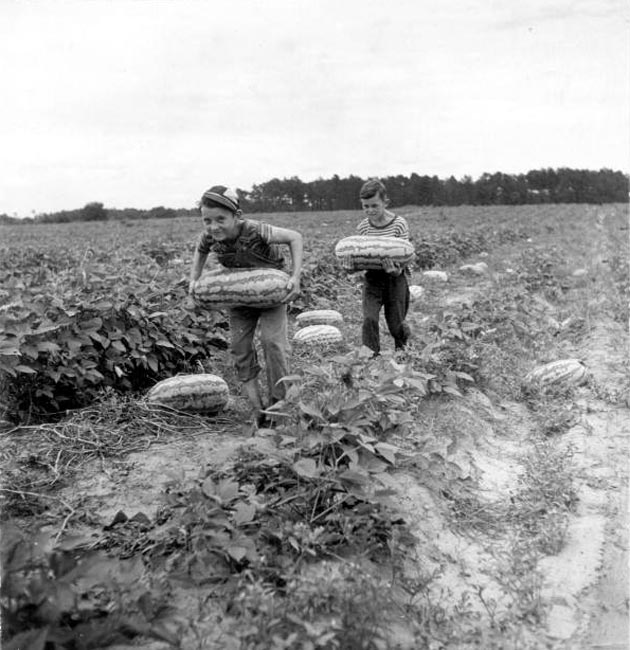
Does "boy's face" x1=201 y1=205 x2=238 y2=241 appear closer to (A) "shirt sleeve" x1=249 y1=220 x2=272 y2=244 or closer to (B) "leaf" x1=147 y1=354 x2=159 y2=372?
(A) "shirt sleeve" x1=249 y1=220 x2=272 y2=244

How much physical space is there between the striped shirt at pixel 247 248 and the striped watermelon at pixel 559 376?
2437mm

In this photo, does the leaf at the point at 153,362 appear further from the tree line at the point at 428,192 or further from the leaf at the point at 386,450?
the tree line at the point at 428,192

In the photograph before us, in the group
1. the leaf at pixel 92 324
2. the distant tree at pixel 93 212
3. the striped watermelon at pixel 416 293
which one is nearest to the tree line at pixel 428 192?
the distant tree at pixel 93 212

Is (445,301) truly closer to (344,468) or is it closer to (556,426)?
(556,426)

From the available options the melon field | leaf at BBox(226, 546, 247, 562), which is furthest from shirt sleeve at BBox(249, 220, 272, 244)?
leaf at BBox(226, 546, 247, 562)

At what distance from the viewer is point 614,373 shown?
565 centimetres

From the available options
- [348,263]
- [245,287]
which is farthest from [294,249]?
[348,263]

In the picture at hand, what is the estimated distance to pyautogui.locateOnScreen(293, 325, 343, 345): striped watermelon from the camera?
6.14m

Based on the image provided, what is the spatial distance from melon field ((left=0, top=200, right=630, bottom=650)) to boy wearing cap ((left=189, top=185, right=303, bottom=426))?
0.23m

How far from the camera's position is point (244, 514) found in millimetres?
2578

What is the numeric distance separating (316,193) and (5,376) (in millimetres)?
48648

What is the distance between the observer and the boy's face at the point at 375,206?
5.06 meters

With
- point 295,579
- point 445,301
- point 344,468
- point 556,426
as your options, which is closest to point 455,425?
point 556,426

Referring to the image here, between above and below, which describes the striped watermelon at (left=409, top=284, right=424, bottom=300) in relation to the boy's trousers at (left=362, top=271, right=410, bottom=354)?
below
